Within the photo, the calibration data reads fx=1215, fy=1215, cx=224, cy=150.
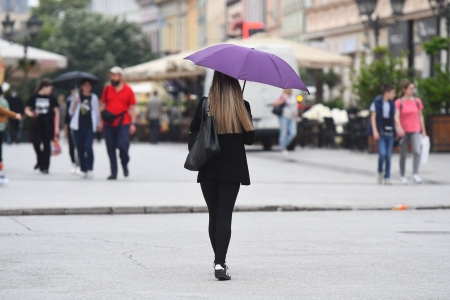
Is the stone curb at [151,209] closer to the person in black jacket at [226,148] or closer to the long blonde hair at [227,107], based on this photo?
the person in black jacket at [226,148]

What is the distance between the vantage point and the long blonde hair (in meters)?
9.23

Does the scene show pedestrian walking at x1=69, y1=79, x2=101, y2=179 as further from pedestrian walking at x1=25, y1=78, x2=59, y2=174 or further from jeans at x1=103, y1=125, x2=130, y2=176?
pedestrian walking at x1=25, y1=78, x2=59, y2=174

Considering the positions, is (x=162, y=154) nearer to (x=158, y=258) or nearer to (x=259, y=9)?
(x=158, y=258)

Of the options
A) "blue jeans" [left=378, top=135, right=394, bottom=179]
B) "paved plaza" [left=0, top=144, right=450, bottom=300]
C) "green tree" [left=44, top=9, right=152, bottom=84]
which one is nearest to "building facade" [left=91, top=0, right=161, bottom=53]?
"green tree" [left=44, top=9, right=152, bottom=84]

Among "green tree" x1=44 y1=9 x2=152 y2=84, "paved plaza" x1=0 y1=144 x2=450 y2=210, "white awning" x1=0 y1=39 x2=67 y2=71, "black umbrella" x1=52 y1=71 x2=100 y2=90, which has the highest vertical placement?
"green tree" x1=44 y1=9 x2=152 y2=84

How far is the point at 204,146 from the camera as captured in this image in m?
9.13

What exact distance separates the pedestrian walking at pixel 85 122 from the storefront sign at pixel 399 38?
21.3 m

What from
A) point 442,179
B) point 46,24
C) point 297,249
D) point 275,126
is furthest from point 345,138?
point 46,24

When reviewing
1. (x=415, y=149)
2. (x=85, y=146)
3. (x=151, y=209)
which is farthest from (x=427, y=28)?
(x=151, y=209)

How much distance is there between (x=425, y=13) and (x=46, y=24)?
7414 centimetres

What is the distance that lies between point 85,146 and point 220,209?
38.2ft

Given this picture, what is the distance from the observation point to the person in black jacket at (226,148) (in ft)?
30.3

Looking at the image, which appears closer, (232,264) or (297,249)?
(232,264)

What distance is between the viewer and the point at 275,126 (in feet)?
104
